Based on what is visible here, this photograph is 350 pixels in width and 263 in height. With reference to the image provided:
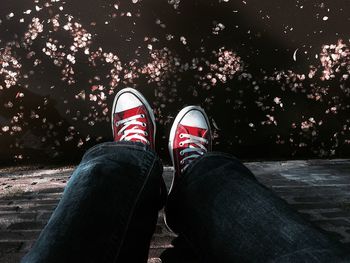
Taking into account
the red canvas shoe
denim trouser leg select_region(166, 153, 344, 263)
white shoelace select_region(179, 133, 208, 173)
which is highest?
the red canvas shoe

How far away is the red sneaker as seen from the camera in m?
1.89

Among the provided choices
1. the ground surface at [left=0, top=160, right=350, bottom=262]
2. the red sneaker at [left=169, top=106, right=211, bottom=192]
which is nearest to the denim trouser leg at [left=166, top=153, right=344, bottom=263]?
the ground surface at [left=0, top=160, right=350, bottom=262]

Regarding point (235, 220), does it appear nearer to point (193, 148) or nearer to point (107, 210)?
point (107, 210)

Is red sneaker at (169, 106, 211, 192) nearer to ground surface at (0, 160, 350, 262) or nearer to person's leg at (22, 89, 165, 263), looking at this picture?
ground surface at (0, 160, 350, 262)

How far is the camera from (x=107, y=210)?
3.48 ft

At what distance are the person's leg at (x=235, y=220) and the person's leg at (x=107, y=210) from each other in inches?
5.4

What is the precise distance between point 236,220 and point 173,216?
1.08 feet

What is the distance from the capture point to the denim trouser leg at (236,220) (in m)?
0.94

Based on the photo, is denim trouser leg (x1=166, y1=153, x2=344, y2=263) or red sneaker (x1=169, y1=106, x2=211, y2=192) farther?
red sneaker (x1=169, y1=106, x2=211, y2=192)

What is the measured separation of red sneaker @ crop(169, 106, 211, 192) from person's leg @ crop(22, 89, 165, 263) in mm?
527

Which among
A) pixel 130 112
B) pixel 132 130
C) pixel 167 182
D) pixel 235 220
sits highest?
pixel 130 112

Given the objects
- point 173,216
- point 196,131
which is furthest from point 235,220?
point 196,131

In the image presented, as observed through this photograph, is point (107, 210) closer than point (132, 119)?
Yes

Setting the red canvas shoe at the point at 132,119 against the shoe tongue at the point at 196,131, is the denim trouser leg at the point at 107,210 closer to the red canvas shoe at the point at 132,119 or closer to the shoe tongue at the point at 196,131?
the red canvas shoe at the point at 132,119
